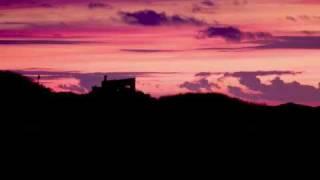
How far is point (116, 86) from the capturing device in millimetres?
63469

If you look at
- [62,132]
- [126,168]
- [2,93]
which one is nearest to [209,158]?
[126,168]

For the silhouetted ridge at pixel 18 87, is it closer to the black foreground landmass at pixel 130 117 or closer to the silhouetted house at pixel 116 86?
the black foreground landmass at pixel 130 117

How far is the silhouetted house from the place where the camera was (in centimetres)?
6328

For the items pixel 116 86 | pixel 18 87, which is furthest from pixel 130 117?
pixel 18 87

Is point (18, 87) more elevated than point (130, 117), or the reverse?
point (18, 87)

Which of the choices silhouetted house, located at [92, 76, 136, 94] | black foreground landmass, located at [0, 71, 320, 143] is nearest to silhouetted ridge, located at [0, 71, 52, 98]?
black foreground landmass, located at [0, 71, 320, 143]

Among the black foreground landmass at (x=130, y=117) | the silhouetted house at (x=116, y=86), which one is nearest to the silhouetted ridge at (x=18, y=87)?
the black foreground landmass at (x=130, y=117)

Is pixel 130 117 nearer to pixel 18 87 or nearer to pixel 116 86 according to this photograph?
pixel 116 86

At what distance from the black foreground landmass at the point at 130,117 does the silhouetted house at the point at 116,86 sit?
1.10ft

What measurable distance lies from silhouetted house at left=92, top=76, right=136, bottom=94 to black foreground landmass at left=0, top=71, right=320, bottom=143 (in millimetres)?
336

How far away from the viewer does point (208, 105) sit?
2741 inches

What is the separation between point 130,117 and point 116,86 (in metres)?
4.03

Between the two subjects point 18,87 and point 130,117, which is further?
point 18,87

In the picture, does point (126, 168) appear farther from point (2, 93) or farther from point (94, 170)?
point (2, 93)
